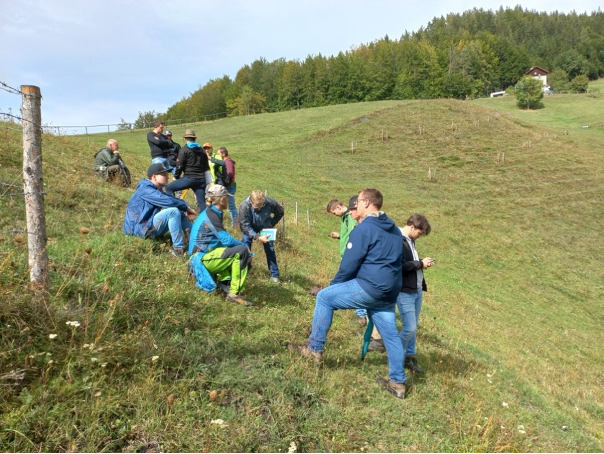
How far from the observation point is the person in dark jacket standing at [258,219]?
6.96 meters

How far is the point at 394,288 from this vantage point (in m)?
3.96

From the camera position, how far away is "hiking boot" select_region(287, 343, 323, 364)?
423 cm

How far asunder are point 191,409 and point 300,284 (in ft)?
14.2

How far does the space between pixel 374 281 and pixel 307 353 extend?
1.13 metres

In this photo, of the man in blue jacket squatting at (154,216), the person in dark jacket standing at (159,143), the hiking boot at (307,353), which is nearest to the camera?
the hiking boot at (307,353)

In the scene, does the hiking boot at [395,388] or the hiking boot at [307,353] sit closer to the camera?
the hiking boot at [395,388]

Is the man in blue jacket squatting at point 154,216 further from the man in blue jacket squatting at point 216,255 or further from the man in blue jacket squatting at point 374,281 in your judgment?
the man in blue jacket squatting at point 374,281

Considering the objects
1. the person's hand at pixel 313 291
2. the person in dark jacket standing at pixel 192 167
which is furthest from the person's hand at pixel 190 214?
the person's hand at pixel 313 291

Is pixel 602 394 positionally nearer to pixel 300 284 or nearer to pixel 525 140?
pixel 300 284

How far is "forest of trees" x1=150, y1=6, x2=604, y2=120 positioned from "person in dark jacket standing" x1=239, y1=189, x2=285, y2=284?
76171mm

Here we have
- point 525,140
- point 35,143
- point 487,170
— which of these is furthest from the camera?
point 525,140

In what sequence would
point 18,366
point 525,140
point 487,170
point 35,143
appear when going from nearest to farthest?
point 18,366 < point 35,143 < point 487,170 < point 525,140

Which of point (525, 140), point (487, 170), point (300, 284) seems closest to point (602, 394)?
point (300, 284)

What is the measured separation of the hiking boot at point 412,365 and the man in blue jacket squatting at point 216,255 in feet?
A: 7.03
